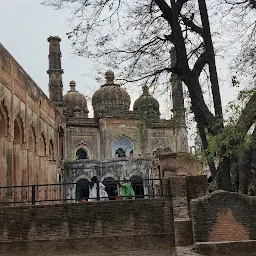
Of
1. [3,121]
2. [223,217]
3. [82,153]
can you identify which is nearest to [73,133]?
[82,153]

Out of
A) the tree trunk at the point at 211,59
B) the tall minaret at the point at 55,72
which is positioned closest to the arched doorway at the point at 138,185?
the tree trunk at the point at 211,59

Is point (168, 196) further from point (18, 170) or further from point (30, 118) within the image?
point (30, 118)

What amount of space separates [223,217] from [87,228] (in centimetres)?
473

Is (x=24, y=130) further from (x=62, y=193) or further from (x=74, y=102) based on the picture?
(x=74, y=102)

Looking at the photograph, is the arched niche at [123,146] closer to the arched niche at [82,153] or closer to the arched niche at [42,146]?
the arched niche at [82,153]

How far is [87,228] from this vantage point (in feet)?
40.4

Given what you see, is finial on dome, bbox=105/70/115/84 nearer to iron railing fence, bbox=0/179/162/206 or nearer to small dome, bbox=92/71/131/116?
iron railing fence, bbox=0/179/162/206

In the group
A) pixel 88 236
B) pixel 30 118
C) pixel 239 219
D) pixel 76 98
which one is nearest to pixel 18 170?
pixel 30 118

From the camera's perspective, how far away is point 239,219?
849 cm

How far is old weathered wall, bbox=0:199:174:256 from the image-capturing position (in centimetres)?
1217

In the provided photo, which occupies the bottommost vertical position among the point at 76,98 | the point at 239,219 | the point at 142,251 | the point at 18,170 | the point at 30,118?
the point at 142,251

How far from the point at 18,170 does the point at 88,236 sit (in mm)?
7819

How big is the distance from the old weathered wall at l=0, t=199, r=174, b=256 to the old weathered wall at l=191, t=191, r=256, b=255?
387 centimetres

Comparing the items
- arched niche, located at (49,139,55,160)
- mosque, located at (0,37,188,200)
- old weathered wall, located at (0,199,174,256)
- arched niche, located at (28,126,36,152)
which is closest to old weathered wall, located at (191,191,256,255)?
old weathered wall, located at (0,199,174,256)
